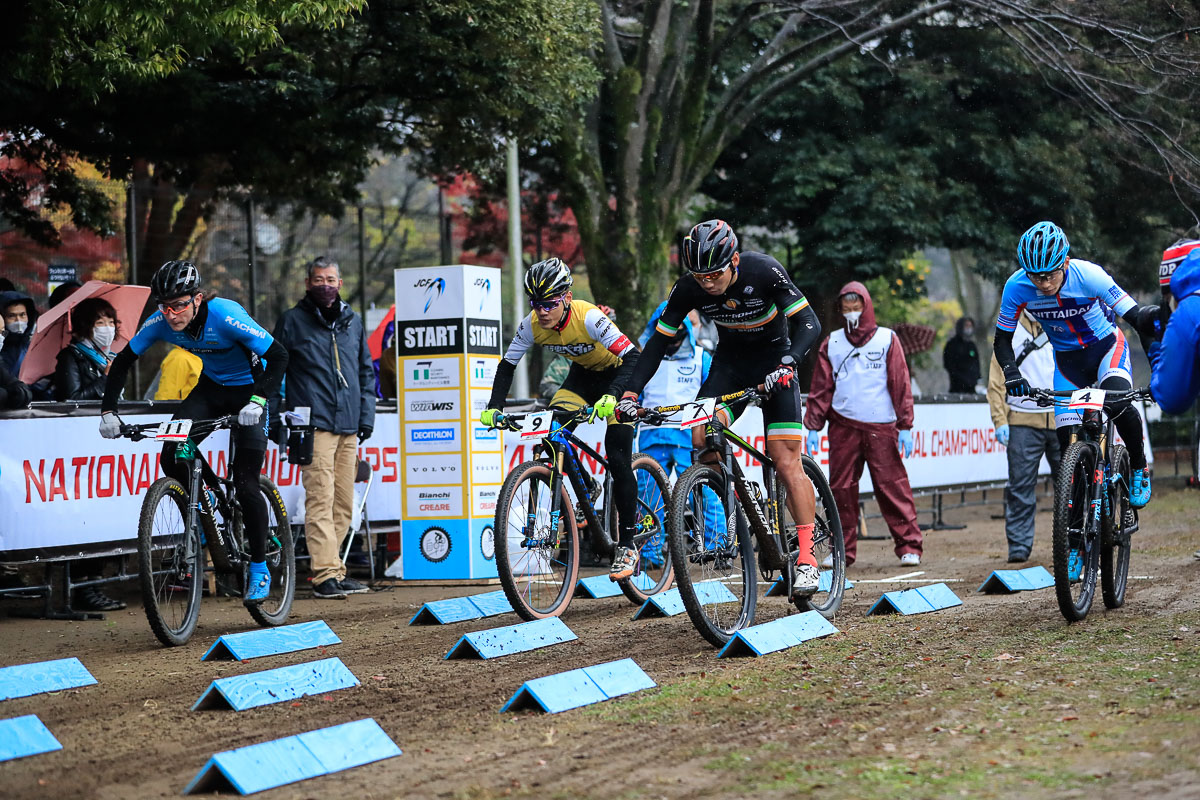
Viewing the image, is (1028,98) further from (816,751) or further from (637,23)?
(816,751)

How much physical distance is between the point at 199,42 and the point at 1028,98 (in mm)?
18887

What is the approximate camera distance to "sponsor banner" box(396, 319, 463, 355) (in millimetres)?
12094

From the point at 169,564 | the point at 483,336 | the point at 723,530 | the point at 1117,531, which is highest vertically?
the point at 483,336

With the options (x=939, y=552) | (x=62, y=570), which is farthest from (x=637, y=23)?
(x=62, y=570)

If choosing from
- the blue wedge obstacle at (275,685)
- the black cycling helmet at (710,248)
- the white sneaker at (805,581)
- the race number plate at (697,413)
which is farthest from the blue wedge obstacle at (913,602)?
the blue wedge obstacle at (275,685)

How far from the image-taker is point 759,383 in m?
8.38

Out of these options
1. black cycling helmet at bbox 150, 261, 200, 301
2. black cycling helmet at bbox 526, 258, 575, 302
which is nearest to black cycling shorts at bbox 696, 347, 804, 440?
black cycling helmet at bbox 526, 258, 575, 302

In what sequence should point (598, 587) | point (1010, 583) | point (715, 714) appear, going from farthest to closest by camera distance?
point (598, 587) < point (1010, 583) < point (715, 714)

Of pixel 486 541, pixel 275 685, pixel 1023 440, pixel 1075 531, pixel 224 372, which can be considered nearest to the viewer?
pixel 275 685

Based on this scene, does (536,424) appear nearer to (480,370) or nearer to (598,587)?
(598,587)

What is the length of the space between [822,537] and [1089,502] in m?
1.64

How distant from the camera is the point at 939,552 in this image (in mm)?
14414

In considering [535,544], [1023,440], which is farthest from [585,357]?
[1023,440]

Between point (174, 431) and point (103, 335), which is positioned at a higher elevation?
point (103, 335)
